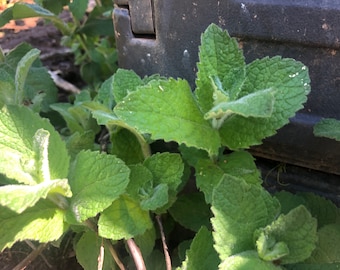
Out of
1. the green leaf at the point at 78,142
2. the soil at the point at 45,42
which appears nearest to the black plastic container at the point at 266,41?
the green leaf at the point at 78,142

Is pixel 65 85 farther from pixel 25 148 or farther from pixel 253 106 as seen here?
pixel 253 106

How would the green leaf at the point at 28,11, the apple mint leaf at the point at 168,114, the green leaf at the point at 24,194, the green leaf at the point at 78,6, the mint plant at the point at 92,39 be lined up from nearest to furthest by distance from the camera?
1. the green leaf at the point at 24,194
2. the apple mint leaf at the point at 168,114
3. the green leaf at the point at 28,11
4. the green leaf at the point at 78,6
5. the mint plant at the point at 92,39

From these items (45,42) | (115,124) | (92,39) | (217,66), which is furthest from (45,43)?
(217,66)

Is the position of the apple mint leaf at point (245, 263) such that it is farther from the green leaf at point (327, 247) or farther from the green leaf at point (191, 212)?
the green leaf at point (191, 212)

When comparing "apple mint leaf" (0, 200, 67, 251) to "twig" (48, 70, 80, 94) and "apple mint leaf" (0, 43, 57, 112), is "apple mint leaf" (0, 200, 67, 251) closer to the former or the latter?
"apple mint leaf" (0, 43, 57, 112)

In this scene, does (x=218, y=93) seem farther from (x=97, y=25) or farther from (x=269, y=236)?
(x=97, y=25)

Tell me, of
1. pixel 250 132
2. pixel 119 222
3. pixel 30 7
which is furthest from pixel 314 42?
pixel 30 7
